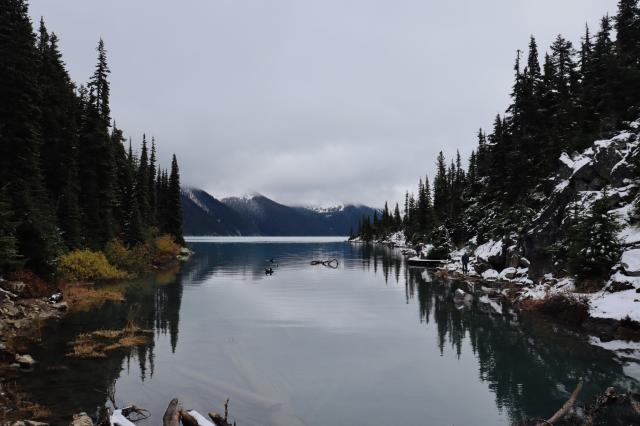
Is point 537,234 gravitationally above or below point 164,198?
below

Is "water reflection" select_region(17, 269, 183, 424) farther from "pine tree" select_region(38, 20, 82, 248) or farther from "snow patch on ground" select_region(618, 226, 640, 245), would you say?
"snow patch on ground" select_region(618, 226, 640, 245)

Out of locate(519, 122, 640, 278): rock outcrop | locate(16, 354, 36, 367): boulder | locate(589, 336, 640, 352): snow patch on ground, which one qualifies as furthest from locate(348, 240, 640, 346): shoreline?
locate(16, 354, 36, 367): boulder

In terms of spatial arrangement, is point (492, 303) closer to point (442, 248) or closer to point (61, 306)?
point (61, 306)

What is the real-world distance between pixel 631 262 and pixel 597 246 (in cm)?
220

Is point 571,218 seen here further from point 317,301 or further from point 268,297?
point 268,297

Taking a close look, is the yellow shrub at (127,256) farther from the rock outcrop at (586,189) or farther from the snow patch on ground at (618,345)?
the snow patch on ground at (618,345)

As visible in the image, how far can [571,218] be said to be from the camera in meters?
34.8

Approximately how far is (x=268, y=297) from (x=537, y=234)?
24.4 meters

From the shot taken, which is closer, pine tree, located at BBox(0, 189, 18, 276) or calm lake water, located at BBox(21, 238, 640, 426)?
calm lake water, located at BBox(21, 238, 640, 426)

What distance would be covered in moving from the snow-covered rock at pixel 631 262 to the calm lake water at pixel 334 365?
499 centimetres

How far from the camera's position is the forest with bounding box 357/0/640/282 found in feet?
106

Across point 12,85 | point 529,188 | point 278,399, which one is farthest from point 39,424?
point 529,188

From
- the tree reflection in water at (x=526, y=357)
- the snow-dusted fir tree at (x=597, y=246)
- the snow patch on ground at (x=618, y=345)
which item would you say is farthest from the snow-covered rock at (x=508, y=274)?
the snow patch on ground at (x=618, y=345)

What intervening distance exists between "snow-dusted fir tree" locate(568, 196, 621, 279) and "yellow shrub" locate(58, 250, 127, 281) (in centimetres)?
4002
